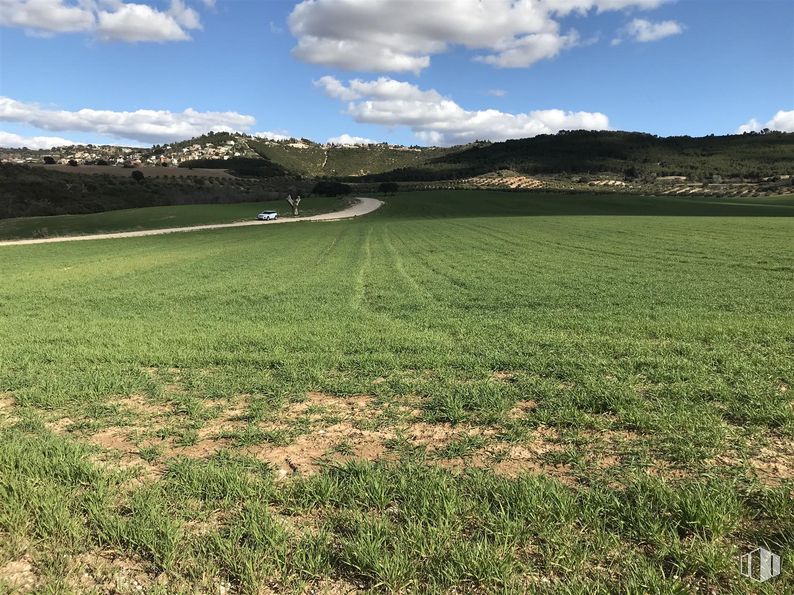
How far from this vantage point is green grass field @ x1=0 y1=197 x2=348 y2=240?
54.8m

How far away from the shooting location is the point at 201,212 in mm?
75625

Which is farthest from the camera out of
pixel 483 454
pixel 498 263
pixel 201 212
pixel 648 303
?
pixel 201 212

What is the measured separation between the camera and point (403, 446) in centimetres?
518

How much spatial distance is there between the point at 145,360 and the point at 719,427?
8.42 meters

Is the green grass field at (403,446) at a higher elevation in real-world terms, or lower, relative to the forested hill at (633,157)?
lower

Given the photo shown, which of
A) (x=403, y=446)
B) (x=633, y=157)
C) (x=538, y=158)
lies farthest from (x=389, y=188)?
(x=403, y=446)

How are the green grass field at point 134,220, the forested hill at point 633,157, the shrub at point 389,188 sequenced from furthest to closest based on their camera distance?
the forested hill at point 633,157 → the shrub at point 389,188 → the green grass field at point 134,220

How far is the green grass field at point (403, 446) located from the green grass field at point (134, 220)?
49.8 metres

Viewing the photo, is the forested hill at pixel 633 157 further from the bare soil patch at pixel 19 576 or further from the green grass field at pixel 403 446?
the bare soil patch at pixel 19 576

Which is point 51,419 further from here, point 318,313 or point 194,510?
point 318,313

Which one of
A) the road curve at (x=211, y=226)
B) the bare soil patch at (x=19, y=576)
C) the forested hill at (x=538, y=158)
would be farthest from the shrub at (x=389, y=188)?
the bare soil patch at (x=19, y=576)

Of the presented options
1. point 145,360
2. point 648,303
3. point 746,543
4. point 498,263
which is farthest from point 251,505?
point 498,263

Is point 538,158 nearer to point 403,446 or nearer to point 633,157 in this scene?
point 633,157

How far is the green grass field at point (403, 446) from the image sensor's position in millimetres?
3312
